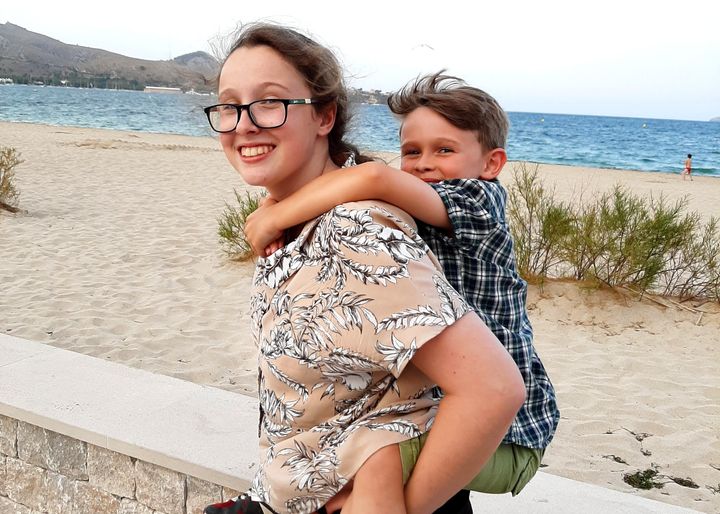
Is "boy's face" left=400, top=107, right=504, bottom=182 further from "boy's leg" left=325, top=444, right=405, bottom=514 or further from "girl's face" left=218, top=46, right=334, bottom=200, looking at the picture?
"boy's leg" left=325, top=444, right=405, bottom=514

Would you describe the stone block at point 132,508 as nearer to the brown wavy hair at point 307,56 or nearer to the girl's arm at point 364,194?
the girl's arm at point 364,194

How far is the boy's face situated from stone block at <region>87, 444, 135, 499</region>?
61.4 inches

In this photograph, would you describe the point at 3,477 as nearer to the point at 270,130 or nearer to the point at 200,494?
the point at 200,494

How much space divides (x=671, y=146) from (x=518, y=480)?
2050 inches

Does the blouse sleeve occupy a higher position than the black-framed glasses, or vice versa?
the black-framed glasses

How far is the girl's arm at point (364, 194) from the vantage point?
3.96 feet

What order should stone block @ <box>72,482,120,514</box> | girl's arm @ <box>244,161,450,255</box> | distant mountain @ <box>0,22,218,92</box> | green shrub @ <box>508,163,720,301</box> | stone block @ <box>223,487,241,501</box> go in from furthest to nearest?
distant mountain @ <box>0,22,218,92</box>, green shrub @ <box>508,163,720,301</box>, stone block @ <box>72,482,120,514</box>, stone block @ <box>223,487,241,501</box>, girl's arm @ <box>244,161,450,255</box>

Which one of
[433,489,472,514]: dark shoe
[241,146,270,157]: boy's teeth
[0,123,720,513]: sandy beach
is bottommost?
[0,123,720,513]: sandy beach

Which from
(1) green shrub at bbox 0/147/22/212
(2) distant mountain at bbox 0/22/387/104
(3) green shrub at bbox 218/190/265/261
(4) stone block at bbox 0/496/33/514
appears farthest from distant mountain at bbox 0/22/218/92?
(4) stone block at bbox 0/496/33/514

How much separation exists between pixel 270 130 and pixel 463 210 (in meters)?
0.38

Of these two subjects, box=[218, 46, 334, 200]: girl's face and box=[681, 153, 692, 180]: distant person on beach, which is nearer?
box=[218, 46, 334, 200]: girl's face

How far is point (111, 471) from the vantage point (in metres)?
2.50

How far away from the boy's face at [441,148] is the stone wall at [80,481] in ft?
4.11

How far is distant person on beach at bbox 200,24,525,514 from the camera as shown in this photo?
1.09 m
